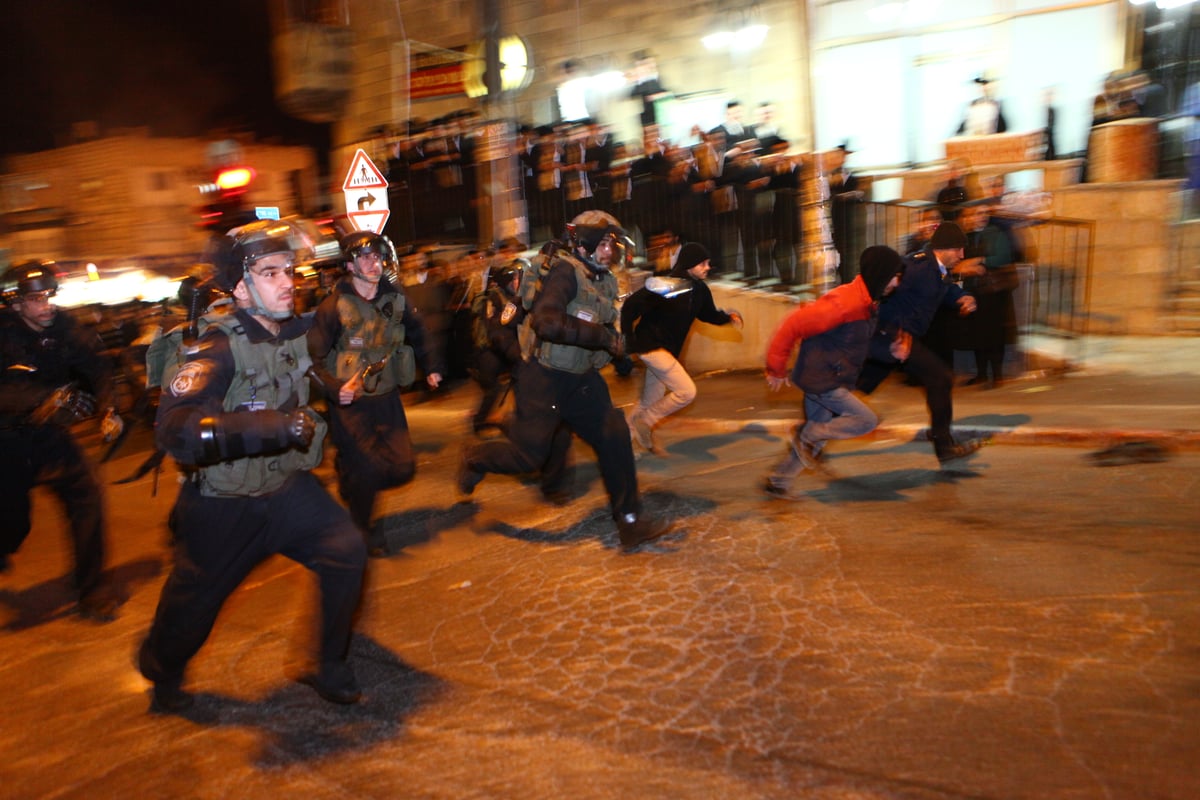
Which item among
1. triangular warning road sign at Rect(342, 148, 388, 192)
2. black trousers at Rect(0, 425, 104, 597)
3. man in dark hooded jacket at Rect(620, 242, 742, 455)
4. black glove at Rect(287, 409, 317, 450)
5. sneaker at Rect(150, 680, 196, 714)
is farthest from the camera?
triangular warning road sign at Rect(342, 148, 388, 192)

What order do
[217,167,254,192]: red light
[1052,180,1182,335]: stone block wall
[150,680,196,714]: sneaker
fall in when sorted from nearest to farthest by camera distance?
[150,680,196,714]: sneaker → [1052,180,1182,335]: stone block wall → [217,167,254,192]: red light

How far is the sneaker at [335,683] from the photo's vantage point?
4.07 meters

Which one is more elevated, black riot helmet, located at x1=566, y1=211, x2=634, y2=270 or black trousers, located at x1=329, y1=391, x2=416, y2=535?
black riot helmet, located at x1=566, y1=211, x2=634, y2=270

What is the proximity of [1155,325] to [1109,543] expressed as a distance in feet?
22.6

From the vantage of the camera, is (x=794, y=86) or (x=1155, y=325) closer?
(x=1155, y=325)

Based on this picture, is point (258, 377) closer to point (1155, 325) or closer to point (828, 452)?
point (828, 452)

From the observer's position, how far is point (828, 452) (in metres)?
7.66


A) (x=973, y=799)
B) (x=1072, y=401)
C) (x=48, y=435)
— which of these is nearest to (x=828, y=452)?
(x=1072, y=401)

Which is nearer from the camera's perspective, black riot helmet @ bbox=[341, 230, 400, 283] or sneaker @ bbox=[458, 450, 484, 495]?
black riot helmet @ bbox=[341, 230, 400, 283]

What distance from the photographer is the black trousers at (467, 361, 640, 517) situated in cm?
570

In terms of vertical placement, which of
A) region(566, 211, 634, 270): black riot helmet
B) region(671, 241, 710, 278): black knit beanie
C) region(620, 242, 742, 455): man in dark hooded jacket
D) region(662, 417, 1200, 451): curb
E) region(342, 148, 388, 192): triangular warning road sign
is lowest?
region(662, 417, 1200, 451): curb

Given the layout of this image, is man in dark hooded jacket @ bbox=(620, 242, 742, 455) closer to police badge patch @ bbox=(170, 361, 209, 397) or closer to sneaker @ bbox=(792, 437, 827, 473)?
sneaker @ bbox=(792, 437, 827, 473)

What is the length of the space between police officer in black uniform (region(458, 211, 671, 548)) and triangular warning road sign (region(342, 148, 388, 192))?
7.61 meters

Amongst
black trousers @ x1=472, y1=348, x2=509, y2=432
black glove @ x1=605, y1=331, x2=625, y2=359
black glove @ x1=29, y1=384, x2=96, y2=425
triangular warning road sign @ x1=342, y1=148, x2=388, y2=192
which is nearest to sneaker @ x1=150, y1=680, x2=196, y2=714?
black glove @ x1=29, y1=384, x2=96, y2=425
